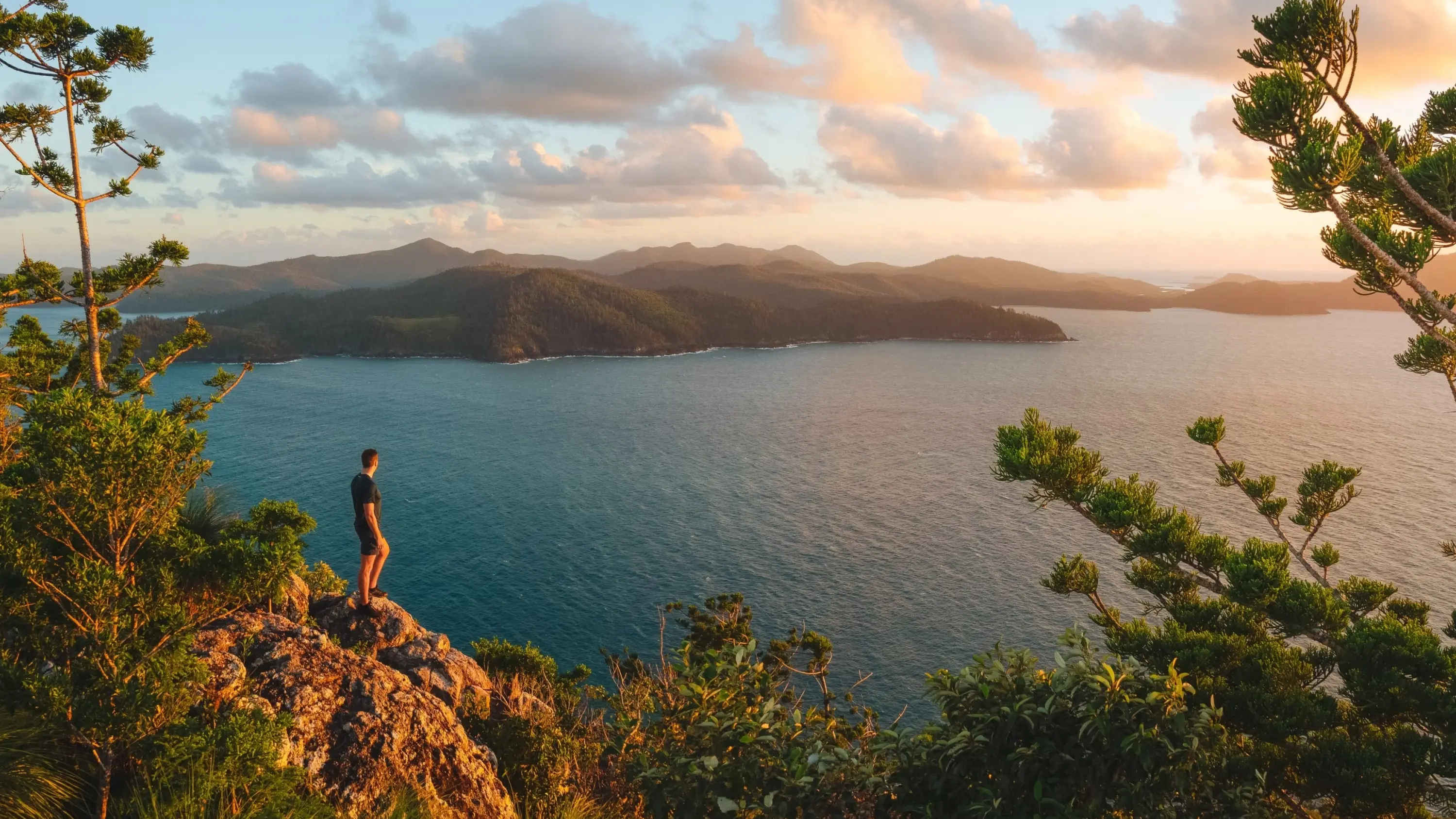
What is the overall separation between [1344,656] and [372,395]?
116 metres

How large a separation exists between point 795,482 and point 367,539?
5620 centimetres

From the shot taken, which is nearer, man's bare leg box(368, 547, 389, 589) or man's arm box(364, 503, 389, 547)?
man's arm box(364, 503, 389, 547)

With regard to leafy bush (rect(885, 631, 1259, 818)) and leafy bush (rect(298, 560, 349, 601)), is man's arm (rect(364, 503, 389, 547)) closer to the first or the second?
leafy bush (rect(298, 560, 349, 601))

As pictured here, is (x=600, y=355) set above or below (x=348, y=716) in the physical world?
below

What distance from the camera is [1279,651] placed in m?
11.5

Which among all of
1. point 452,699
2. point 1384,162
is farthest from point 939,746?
point 452,699

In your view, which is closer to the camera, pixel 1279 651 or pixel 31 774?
pixel 31 774

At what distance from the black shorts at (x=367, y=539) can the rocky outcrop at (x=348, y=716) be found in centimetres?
134

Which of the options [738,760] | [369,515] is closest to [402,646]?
[369,515]

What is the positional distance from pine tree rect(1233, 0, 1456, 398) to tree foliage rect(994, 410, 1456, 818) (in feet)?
14.8

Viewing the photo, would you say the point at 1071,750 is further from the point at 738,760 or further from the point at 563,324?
the point at 563,324

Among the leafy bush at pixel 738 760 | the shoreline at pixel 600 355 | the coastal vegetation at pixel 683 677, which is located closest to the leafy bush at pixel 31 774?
the coastal vegetation at pixel 683 677

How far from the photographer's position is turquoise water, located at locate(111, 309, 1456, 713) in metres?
41.6

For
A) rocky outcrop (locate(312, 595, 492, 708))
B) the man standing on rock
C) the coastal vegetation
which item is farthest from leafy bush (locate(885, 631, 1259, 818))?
rocky outcrop (locate(312, 595, 492, 708))
